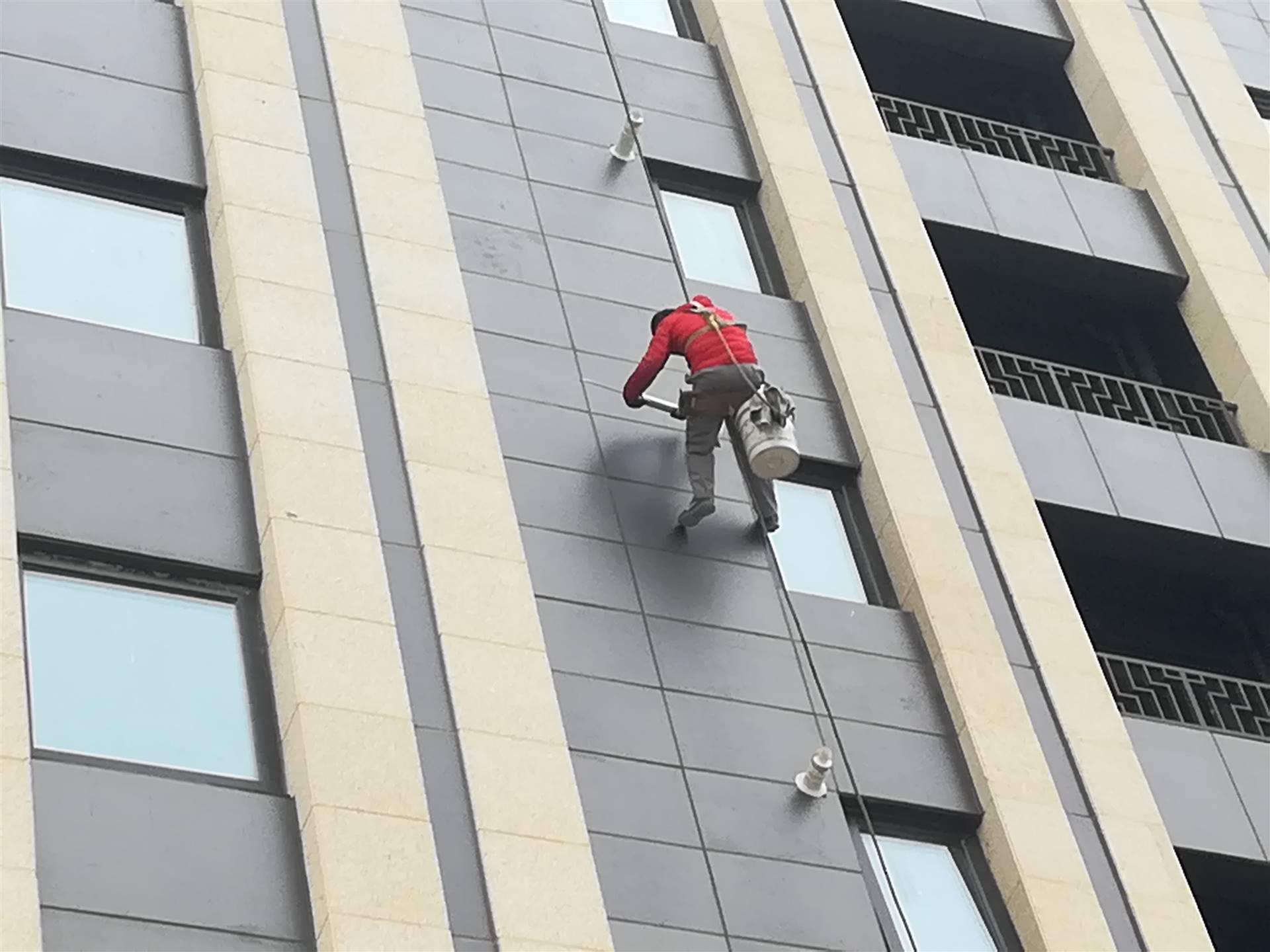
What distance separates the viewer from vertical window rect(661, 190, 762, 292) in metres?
21.8

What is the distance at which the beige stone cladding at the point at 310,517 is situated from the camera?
46.0ft

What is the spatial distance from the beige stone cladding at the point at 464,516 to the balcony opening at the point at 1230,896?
→ 20.5 feet

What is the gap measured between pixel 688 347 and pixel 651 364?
341 millimetres

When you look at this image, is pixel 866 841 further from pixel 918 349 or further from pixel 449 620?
pixel 918 349

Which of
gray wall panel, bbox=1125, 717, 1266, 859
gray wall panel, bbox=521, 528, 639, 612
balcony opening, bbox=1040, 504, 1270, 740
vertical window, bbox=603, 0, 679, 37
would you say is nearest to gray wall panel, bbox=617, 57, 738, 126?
vertical window, bbox=603, 0, 679, 37

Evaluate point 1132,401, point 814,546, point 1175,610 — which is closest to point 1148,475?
point 1175,610

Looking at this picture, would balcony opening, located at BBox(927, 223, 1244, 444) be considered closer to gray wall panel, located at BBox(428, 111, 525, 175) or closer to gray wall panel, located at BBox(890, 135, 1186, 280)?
gray wall panel, located at BBox(890, 135, 1186, 280)

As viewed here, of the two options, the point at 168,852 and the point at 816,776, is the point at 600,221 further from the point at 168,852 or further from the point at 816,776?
the point at 168,852

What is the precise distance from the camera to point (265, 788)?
47.6 feet

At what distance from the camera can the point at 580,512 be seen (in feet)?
58.4

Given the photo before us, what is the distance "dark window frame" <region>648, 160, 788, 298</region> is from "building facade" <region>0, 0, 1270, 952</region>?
0.09m

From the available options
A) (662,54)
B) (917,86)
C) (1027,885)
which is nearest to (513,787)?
(1027,885)

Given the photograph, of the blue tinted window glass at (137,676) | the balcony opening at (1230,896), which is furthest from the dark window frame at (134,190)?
the balcony opening at (1230,896)

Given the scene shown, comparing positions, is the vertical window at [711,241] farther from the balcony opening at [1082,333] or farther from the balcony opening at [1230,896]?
the balcony opening at [1230,896]
